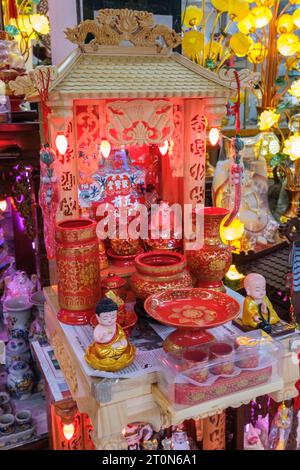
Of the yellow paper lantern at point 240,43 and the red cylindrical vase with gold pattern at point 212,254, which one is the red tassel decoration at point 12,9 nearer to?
the yellow paper lantern at point 240,43

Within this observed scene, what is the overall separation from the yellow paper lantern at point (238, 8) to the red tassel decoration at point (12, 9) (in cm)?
151

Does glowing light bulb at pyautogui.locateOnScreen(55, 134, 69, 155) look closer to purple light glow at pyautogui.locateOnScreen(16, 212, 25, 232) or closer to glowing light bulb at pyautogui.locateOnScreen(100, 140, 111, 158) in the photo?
glowing light bulb at pyautogui.locateOnScreen(100, 140, 111, 158)

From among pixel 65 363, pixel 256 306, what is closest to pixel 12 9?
pixel 65 363

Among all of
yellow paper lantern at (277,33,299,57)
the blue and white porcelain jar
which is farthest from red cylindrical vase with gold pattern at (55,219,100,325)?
yellow paper lantern at (277,33,299,57)

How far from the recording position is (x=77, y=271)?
1.84 metres

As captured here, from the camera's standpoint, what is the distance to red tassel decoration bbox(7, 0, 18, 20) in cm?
347

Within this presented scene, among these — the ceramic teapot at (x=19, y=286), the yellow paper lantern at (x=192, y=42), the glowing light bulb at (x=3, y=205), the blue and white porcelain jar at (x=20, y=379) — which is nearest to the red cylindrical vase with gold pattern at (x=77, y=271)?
the blue and white porcelain jar at (x=20, y=379)

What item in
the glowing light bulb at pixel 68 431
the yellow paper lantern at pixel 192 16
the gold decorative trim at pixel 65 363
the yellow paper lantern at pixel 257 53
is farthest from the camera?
the yellow paper lantern at pixel 257 53

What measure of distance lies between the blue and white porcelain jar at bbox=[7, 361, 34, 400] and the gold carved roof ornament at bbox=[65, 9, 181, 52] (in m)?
1.58

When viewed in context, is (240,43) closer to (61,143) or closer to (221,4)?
(221,4)

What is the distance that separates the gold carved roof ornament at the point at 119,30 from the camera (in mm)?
1865

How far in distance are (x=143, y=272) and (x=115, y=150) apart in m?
0.68

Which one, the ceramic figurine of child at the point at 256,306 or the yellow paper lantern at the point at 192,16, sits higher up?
the yellow paper lantern at the point at 192,16

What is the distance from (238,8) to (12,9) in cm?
158
